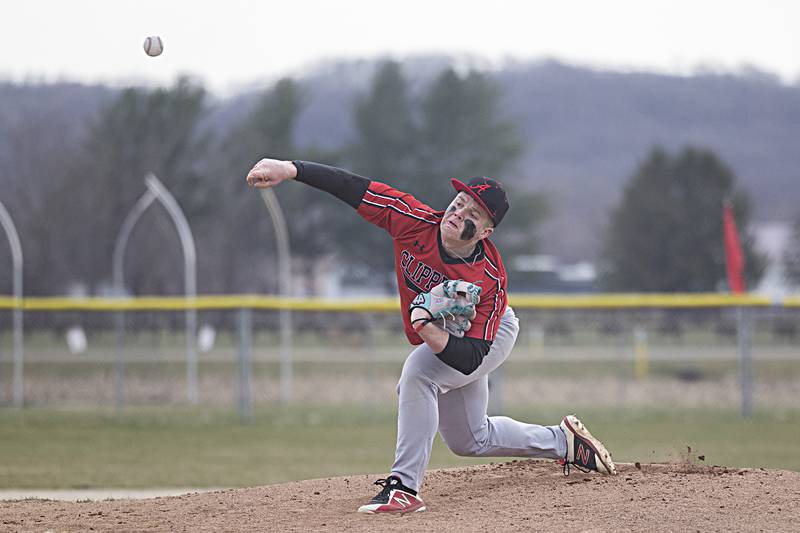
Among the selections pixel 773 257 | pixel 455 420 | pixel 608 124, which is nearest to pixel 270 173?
pixel 455 420

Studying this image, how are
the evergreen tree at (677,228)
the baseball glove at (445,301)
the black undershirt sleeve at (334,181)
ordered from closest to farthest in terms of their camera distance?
the baseball glove at (445,301), the black undershirt sleeve at (334,181), the evergreen tree at (677,228)

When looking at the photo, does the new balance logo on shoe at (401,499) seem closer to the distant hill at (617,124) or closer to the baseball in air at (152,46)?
the baseball in air at (152,46)

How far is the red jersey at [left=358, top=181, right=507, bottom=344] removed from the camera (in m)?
5.59

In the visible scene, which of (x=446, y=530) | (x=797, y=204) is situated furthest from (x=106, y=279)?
(x=797, y=204)

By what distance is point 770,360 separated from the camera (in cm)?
2255

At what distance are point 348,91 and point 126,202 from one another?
57086mm

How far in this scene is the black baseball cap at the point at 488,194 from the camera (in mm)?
5504

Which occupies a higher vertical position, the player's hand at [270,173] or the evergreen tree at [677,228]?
the evergreen tree at [677,228]

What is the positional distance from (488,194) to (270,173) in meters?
1.15

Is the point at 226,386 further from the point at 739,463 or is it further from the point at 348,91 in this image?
the point at 348,91

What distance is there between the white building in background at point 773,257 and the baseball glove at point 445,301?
33.4m

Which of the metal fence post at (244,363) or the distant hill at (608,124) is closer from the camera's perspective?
the metal fence post at (244,363)

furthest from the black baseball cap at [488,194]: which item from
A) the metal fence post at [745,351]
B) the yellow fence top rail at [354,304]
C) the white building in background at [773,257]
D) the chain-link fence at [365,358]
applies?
the white building in background at [773,257]

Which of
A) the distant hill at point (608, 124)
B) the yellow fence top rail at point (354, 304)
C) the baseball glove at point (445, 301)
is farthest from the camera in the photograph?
the distant hill at point (608, 124)
